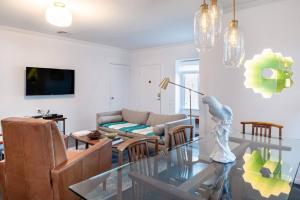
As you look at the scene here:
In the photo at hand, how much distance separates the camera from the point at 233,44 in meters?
1.86

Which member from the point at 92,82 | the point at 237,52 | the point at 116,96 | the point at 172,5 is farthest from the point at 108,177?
the point at 116,96

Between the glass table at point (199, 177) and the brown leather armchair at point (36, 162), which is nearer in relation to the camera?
the glass table at point (199, 177)

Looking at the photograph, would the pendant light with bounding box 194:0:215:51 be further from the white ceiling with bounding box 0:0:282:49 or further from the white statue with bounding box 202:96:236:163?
the white ceiling with bounding box 0:0:282:49

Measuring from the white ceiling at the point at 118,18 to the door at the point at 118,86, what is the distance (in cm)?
137

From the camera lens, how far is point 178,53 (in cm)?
568

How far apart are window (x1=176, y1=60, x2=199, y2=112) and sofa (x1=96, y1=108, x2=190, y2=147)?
61.2 inches

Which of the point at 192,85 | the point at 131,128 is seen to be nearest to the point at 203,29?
the point at 131,128

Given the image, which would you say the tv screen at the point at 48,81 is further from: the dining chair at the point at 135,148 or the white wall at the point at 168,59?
the dining chair at the point at 135,148

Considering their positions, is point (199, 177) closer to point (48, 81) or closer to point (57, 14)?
point (57, 14)

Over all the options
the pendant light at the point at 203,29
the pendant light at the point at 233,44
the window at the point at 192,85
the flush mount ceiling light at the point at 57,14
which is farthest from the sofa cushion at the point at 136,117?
the pendant light at the point at 203,29

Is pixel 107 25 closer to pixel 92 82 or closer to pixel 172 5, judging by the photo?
pixel 172 5

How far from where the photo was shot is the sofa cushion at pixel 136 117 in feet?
15.3

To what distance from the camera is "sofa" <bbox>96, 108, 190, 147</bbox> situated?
353 cm

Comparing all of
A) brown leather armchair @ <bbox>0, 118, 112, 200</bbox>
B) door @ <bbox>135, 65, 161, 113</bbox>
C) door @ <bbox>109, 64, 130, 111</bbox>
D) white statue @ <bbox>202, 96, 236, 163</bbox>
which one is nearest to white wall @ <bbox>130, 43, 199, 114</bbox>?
door @ <bbox>135, 65, 161, 113</bbox>
